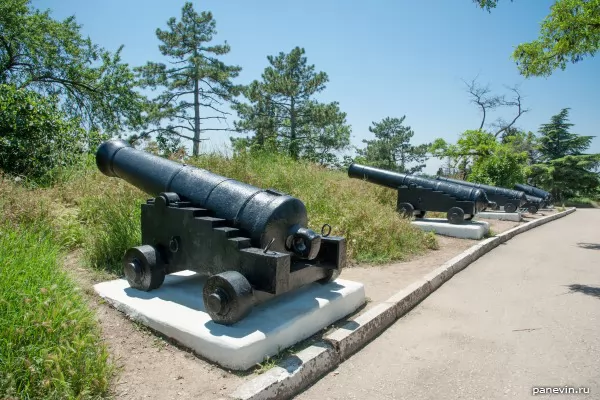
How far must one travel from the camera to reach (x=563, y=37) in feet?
26.9

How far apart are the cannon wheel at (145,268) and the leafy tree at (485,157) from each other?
728 inches

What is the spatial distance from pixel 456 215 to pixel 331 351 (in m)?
7.03

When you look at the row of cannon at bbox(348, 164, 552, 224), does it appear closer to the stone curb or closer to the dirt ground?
the stone curb

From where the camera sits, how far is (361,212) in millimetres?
7082

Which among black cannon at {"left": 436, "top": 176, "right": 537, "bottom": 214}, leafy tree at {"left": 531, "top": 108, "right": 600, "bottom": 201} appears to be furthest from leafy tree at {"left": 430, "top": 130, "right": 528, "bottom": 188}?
black cannon at {"left": 436, "top": 176, "right": 537, "bottom": 214}

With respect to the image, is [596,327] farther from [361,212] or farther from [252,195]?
[361,212]

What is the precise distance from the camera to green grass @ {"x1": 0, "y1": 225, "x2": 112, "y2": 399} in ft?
7.06

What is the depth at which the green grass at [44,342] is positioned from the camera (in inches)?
84.7

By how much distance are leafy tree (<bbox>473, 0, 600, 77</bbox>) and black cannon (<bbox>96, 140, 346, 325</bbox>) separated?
6.68 meters

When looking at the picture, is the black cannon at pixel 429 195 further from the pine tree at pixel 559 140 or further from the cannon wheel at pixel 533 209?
the pine tree at pixel 559 140

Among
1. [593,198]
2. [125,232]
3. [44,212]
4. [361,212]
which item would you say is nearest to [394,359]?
[125,232]

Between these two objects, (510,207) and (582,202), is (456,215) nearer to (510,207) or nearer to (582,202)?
(510,207)

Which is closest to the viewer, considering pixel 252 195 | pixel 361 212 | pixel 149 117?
pixel 252 195

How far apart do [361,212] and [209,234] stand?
13.7ft
